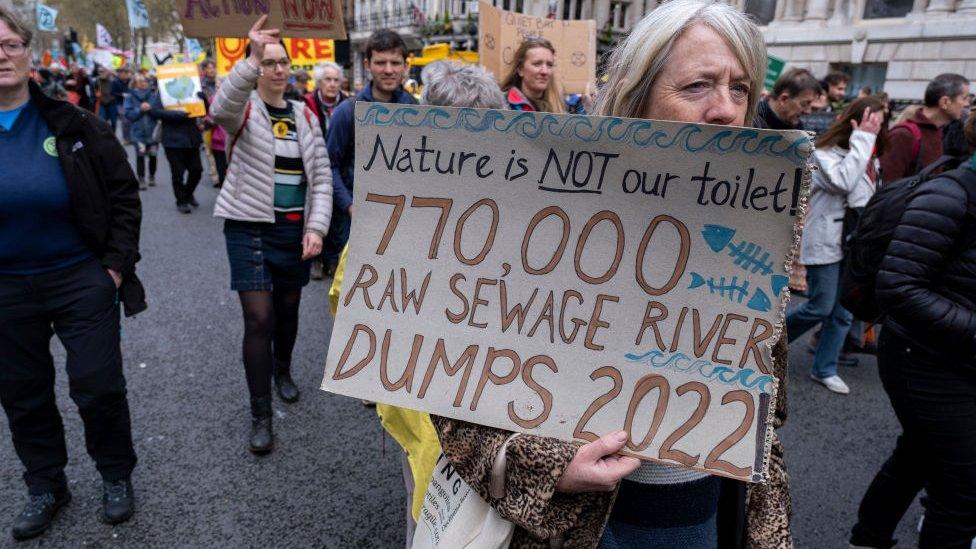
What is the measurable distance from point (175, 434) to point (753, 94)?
3242 mm

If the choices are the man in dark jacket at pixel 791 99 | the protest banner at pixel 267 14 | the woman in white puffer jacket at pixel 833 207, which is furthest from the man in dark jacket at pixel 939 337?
the protest banner at pixel 267 14

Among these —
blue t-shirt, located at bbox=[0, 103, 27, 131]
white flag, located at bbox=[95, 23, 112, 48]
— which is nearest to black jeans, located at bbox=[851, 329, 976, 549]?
blue t-shirt, located at bbox=[0, 103, 27, 131]

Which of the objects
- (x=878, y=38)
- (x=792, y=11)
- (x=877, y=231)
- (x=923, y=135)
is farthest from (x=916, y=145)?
(x=792, y=11)

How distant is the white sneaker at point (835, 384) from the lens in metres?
4.30

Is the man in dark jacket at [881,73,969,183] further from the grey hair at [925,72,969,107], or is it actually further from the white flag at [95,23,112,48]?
the white flag at [95,23,112,48]

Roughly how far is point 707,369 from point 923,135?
4.76m

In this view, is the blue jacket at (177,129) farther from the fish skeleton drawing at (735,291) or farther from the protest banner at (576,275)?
the fish skeleton drawing at (735,291)

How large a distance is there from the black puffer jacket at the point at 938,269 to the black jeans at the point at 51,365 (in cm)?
287

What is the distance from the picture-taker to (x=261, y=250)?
124 inches

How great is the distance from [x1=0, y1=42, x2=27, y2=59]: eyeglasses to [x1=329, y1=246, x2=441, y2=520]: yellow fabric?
1573 mm

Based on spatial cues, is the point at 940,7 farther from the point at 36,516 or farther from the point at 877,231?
the point at 36,516

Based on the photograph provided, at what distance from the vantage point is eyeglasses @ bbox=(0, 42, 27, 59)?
220cm

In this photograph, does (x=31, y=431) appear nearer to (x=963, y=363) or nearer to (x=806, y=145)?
(x=806, y=145)

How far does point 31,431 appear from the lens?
8.36 ft
